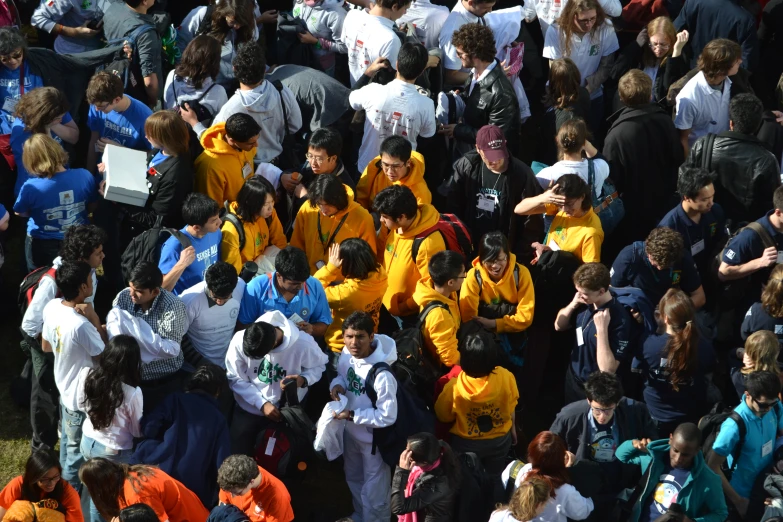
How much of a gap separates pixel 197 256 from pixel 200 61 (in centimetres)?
169

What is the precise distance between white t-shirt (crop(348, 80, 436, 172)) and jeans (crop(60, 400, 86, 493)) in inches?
116

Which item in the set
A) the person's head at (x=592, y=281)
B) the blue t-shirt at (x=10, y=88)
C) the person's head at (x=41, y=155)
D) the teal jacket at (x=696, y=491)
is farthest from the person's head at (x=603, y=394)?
the blue t-shirt at (x=10, y=88)

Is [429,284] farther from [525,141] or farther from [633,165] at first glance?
[525,141]

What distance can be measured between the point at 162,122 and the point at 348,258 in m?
1.55

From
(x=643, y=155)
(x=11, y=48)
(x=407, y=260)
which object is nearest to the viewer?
(x=407, y=260)

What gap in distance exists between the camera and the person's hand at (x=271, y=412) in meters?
6.62

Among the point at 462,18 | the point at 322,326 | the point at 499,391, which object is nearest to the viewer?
the point at 499,391

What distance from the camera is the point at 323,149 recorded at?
7711mm

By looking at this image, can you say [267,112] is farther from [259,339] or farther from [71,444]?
[71,444]

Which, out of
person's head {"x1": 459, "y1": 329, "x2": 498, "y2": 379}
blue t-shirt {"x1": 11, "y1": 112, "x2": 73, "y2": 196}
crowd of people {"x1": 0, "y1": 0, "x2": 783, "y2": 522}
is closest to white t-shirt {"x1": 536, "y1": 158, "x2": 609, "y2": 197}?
crowd of people {"x1": 0, "y1": 0, "x2": 783, "y2": 522}

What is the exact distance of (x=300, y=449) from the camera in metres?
6.67

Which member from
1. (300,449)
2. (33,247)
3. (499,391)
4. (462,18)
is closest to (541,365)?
(499,391)

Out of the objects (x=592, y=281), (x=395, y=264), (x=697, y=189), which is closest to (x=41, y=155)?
(x=395, y=264)

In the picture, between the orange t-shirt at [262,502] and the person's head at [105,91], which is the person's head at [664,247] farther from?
the person's head at [105,91]
